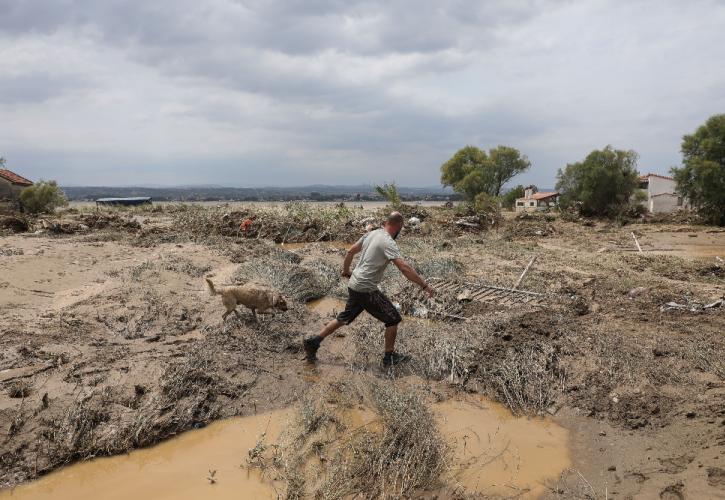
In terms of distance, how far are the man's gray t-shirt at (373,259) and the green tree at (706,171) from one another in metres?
22.8

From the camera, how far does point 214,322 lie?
6.14m

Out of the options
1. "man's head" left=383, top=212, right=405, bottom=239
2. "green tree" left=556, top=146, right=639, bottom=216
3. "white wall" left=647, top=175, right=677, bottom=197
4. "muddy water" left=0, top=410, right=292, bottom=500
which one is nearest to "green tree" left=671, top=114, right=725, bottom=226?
"green tree" left=556, top=146, right=639, bottom=216

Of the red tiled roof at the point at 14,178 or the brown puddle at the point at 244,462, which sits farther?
the red tiled roof at the point at 14,178

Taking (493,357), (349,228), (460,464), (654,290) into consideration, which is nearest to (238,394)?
(460,464)

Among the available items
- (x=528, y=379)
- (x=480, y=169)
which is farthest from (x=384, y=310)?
(x=480, y=169)

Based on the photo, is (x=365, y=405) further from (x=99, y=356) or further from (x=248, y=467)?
(x=99, y=356)

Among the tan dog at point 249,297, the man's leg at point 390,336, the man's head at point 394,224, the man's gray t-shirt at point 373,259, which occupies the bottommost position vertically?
the man's leg at point 390,336

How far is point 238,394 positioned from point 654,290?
6.65m

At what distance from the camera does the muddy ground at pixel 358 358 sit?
339cm

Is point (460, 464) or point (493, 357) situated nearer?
point (460, 464)

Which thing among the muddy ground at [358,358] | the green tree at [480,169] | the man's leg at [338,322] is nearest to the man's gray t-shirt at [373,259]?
the man's leg at [338,322]

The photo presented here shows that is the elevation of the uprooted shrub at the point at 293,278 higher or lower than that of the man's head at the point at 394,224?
lower

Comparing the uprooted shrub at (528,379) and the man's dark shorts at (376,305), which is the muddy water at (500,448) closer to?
the uprooted shrub at (528,379)

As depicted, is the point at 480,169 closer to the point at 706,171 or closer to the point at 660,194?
the point at 660,194
